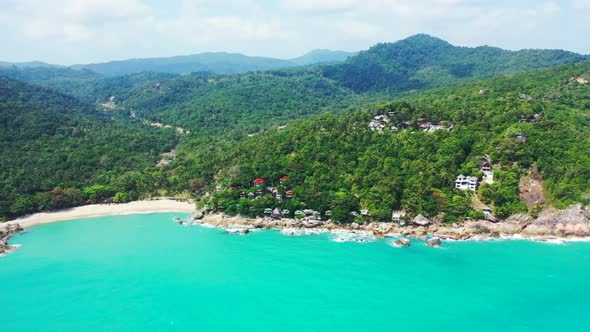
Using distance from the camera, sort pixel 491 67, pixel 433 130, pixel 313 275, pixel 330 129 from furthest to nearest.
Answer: pixel 491 67
pixel 330 129
pixel 433 130
pixel 313 275

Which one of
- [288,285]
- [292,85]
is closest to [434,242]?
[288,285]

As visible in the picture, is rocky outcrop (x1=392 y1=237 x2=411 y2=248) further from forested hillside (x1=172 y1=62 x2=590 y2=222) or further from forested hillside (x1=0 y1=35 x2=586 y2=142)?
forested hillside (x1=0 y1=35 x2=586 y2=142)

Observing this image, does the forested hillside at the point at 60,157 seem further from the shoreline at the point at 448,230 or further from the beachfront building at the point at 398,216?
the beachfront building at the point at 398,216

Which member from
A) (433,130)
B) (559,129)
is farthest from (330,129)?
(559,129)

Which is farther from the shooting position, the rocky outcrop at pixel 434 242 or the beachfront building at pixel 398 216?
the beachfront building at pixel 398 216

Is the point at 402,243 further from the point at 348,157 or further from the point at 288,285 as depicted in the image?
the point at 348,157

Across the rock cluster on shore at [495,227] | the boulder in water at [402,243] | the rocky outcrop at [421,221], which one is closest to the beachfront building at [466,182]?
the rock cluster on shore at [495,227]

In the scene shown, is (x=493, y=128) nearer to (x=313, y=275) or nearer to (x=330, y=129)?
(x=330, y=129)
